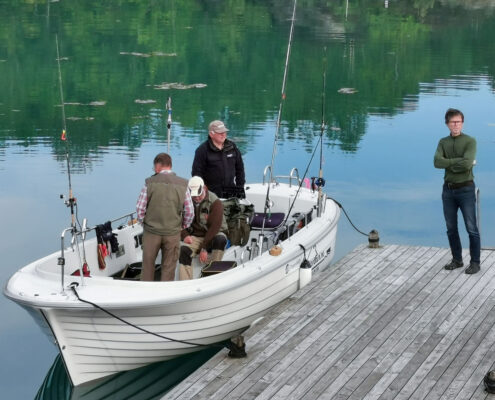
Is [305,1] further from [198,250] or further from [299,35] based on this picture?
[198,250]

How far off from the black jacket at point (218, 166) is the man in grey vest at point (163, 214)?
1266 millimetres

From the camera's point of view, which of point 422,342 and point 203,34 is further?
point 203,34

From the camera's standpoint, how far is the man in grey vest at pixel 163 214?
26.5 ft

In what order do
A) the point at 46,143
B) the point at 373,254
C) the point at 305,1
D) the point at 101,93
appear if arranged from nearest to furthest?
the point at 373,254 < the point at 46,143 < the point at 101,93 < the point at 305,1

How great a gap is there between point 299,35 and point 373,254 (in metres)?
32.0

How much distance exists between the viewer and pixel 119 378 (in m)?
8.50

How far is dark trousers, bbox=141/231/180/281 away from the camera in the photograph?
27.1 feet

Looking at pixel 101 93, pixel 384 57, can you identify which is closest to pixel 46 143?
pixel 101 93

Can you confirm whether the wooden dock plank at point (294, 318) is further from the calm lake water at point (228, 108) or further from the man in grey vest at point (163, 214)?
the calm lake water at point (228, 108)

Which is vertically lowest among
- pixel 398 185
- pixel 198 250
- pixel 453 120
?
pixel 398 185

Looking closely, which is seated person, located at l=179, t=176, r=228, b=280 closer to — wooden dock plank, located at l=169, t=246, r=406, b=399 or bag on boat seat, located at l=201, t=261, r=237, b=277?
bag on boat seat, located at l=201, t=261, r=237, b=277

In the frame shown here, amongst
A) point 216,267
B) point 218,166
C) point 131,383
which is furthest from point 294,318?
point 218,166

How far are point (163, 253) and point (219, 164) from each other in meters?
1.59

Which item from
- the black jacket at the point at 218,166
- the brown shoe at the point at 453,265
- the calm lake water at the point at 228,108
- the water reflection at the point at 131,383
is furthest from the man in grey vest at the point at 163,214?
the brown shoe at the point at 453,265
